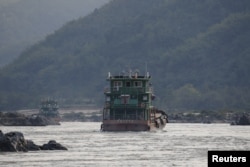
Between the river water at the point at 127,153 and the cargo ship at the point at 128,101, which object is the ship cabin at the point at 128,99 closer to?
the cargo ship at the point at 128,101

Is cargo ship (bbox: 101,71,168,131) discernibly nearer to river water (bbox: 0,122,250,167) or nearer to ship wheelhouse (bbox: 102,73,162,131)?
ship wheelhouse (bbox: 102,73,162,131)

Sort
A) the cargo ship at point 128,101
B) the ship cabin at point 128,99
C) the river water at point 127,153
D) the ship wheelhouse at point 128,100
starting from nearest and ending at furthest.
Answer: the river water at point 127,153 < the cargo ship at point 128,101 < the ship wheelhouse at point 128,100 < the ship cabin at point 128,99

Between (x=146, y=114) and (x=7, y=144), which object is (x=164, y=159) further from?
(x=146, y=114)

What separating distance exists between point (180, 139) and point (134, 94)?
28646 mm

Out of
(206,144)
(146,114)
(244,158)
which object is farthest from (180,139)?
(244,158)

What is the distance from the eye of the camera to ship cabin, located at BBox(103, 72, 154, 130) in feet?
497

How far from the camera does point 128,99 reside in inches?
5965

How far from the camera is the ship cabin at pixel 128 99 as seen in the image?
151m

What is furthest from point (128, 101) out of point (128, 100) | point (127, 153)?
point (127, 153)

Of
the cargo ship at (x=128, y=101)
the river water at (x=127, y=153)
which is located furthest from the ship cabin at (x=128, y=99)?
the river water at (x=127, y=153)

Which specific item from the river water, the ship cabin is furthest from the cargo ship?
the river water

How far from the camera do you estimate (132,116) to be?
497 feet

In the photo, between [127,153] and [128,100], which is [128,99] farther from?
[127,153]

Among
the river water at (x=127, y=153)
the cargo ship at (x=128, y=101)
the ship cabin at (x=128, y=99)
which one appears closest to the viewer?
the river water at (x=127, y=153)
